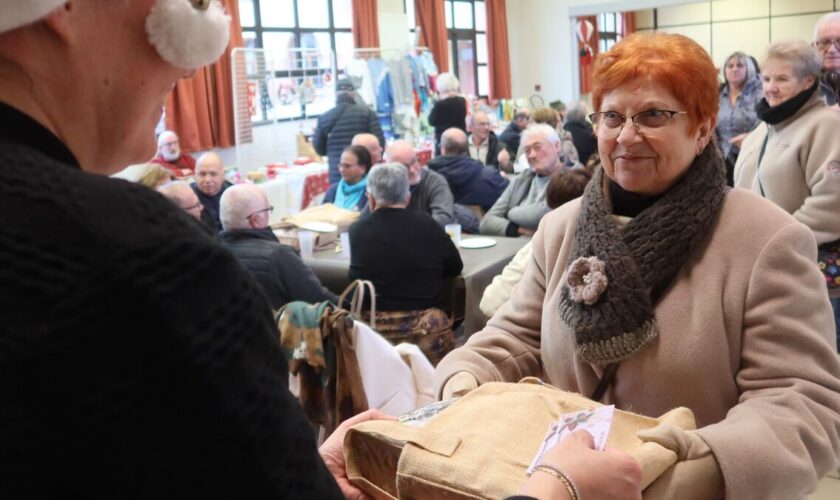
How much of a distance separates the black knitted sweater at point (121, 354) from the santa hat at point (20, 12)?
10cm

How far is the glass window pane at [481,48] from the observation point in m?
15.0

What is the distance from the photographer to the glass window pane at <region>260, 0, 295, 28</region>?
1011cm

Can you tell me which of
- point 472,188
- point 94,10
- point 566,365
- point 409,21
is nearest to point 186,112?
point 472,188

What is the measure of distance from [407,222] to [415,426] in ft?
8.84

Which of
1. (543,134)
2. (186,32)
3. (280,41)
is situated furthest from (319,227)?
(280,41)

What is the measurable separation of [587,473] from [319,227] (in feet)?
13.0

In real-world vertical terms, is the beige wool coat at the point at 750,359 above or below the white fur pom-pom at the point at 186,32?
below

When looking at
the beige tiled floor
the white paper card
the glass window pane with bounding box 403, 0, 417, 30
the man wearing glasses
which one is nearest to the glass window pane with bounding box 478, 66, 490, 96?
the glass window pane with bounding box 403, 0, 417, 30

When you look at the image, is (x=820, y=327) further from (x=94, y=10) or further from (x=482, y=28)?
(x=482, y=28)

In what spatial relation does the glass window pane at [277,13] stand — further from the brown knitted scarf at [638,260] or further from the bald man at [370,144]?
the brown knitted scarf at [638,260]

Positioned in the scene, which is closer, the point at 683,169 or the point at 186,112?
the point at 683,169

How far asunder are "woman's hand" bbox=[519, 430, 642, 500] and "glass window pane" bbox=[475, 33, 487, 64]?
14364 mm

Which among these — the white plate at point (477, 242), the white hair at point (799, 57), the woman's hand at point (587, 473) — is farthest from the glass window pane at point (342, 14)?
the woman's hand at point (587, 473)

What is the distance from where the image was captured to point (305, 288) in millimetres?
3709
